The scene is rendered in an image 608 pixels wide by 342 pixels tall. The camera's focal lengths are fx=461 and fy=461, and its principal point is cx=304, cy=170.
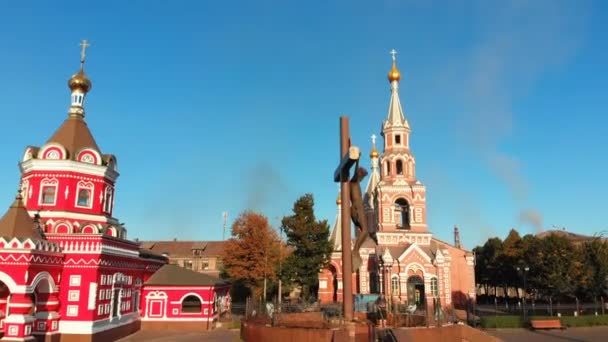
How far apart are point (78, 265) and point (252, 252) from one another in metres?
20.2

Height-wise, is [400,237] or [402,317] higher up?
[400,237]

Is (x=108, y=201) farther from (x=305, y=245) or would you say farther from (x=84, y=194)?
(x=305, y=245)

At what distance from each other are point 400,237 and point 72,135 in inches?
1259

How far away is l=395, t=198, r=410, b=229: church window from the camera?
49844 millimetres

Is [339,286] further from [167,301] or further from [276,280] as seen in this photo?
[167,301]

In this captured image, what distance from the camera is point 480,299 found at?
2899 inches

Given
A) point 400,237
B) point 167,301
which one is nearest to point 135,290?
point 167,301

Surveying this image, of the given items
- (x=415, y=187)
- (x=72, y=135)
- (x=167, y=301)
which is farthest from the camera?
(x=415, y=187)

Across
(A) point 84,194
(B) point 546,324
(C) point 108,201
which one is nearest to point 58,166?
(A) point 84,194

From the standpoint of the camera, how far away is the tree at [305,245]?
131ft

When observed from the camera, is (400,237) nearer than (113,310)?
No

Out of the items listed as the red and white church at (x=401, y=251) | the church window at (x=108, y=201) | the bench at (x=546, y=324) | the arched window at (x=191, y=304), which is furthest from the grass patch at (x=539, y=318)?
the church window at (x=108, y=201)

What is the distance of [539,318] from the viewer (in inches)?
1284

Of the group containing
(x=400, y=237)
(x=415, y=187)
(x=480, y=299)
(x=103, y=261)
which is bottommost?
(x=480, y=299)
